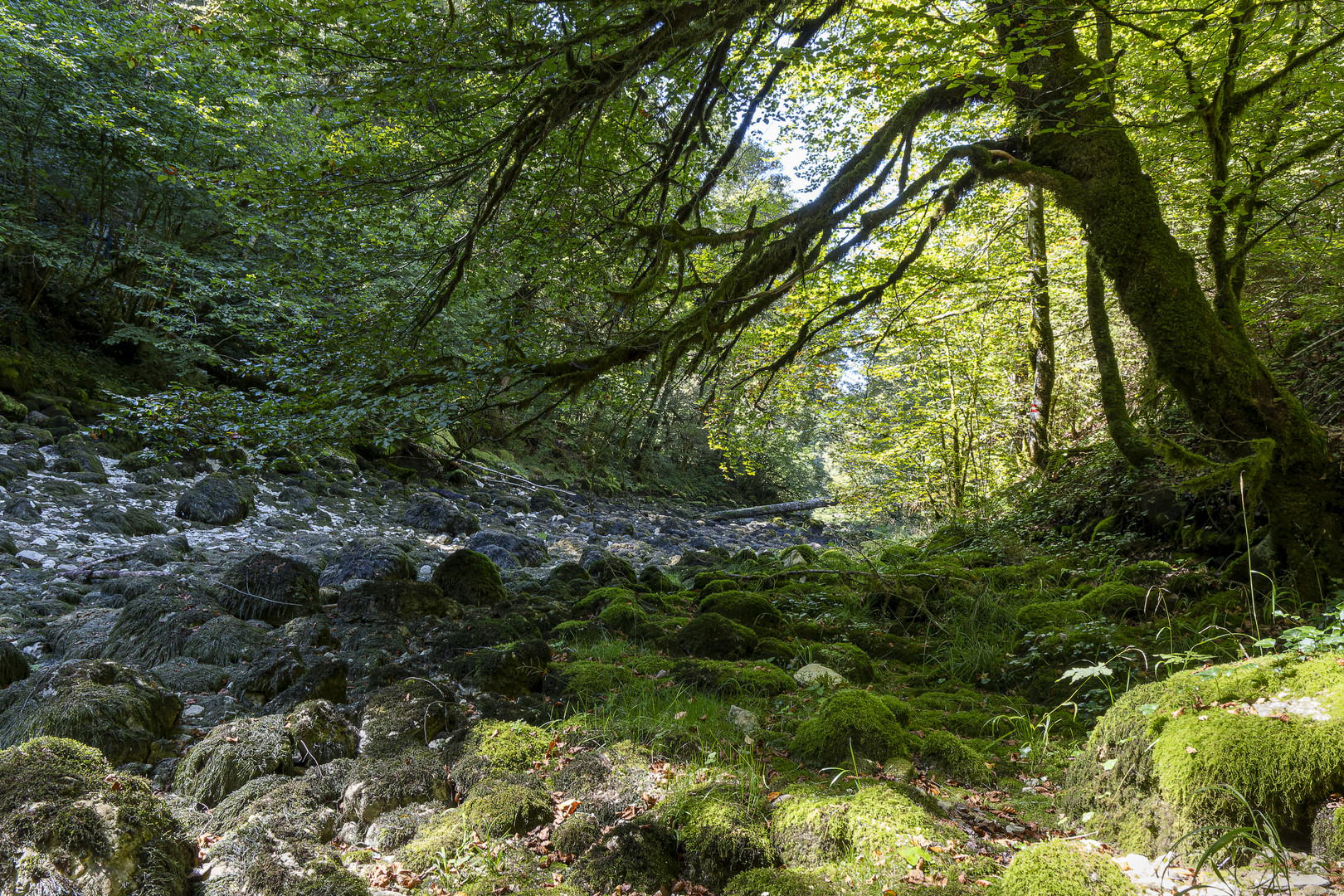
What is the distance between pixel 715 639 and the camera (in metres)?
5.20

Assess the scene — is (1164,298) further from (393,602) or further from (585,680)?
(393,602)

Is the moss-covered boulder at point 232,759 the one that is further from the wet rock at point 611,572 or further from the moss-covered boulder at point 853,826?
the wet rock at point 611,572

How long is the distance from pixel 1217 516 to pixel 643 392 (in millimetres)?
5011

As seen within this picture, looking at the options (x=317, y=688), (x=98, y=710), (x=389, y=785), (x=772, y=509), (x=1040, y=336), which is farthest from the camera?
(x=772, y=509)

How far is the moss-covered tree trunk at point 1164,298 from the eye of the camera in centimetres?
420

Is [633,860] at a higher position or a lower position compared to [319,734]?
lower

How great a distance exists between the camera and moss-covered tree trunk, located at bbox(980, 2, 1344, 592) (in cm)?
420

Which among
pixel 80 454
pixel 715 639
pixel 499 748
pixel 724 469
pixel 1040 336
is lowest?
pixel 499 748

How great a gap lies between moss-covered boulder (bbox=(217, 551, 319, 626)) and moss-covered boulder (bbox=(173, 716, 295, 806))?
2759mm

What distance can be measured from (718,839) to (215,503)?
30.2 ft

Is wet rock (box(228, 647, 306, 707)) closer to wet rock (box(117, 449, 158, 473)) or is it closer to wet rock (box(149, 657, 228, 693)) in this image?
wet rock (box(149, 657, 228, 693))

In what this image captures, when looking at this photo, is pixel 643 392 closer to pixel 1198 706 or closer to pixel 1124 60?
pixel 1198 706

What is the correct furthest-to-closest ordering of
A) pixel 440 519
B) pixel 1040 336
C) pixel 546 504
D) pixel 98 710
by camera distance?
1. pixel 546 504
2. pixel 440 519
3. pixel 1040 336
4. pixel 98 710

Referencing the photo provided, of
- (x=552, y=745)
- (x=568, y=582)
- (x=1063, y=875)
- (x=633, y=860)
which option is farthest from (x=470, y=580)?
(x=1063, y=875)
